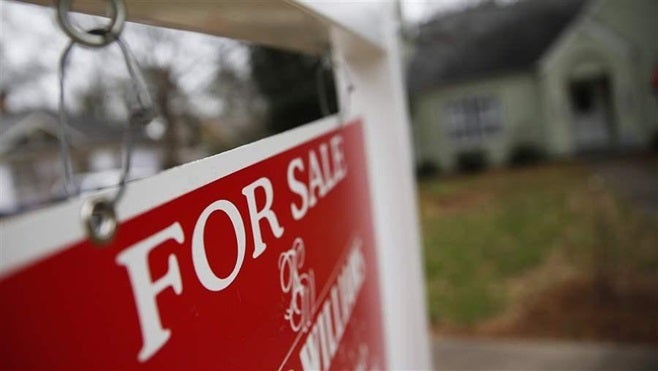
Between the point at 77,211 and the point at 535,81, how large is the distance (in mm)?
21493

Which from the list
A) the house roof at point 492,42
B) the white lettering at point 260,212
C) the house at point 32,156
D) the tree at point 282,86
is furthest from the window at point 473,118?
the white lettering at point 260,212

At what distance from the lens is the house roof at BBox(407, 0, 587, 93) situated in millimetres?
20906

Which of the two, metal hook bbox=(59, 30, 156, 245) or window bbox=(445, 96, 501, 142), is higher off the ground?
metal hook bbox=(59, 30, 156, 245)

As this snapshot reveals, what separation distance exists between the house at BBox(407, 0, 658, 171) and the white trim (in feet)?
58.5

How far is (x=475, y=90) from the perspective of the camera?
69.9 ft

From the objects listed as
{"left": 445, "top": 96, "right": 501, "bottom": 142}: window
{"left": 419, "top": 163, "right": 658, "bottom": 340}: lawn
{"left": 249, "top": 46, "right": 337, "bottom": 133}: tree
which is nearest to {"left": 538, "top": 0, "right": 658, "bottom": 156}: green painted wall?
{"left": 445, "top": 96, "right": 501, "bottom": 142}: window

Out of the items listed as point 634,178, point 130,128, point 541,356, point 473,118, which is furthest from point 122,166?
point 473,118

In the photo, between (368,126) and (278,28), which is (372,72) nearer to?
(368,126)

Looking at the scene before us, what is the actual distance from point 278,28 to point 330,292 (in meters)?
0.62

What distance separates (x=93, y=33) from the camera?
1.83 feet

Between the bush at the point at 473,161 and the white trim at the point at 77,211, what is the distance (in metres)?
21.0

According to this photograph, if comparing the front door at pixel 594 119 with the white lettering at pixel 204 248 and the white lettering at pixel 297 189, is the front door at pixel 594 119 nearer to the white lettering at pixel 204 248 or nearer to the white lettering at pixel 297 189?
the white lettering at pixel 297 189

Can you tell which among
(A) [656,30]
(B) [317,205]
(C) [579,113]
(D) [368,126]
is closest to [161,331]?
A: (B) [317,205]

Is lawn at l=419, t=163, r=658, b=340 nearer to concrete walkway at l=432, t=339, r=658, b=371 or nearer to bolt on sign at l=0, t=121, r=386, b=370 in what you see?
concrete walkway at l=432, t=339, r=658, b=371
